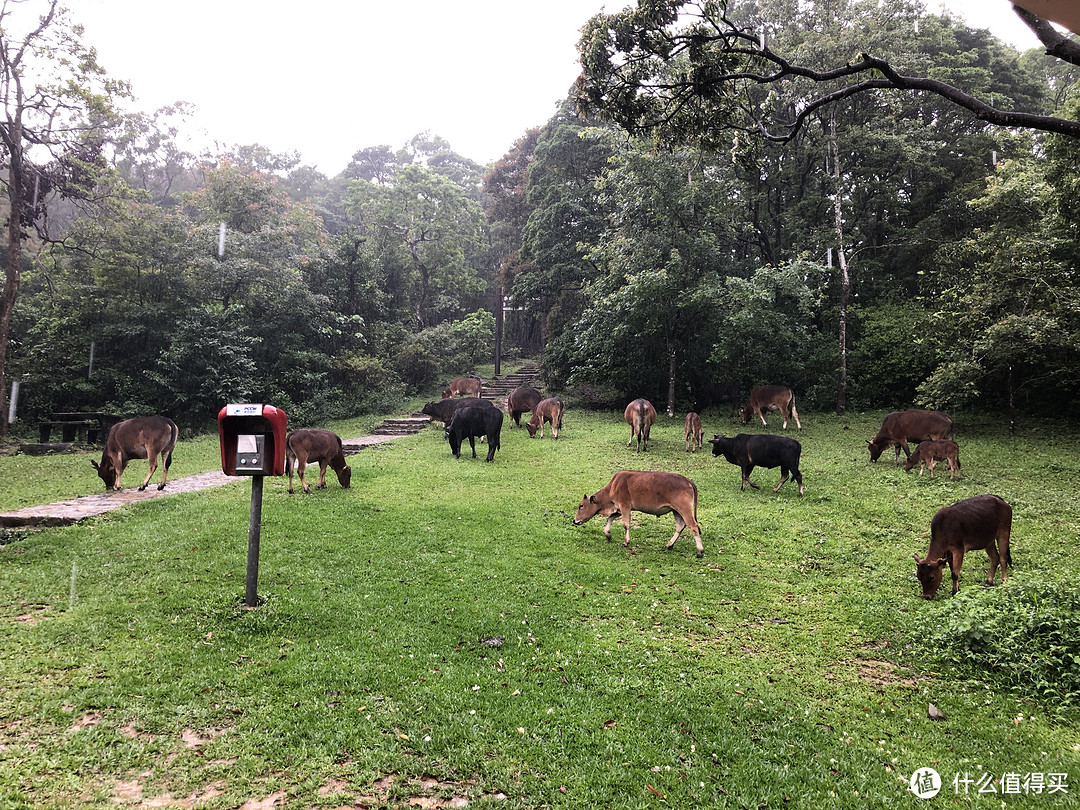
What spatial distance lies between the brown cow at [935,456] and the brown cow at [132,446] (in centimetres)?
1560

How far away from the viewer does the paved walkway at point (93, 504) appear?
7.60m

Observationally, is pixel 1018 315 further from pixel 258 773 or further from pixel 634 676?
pixel 258 773

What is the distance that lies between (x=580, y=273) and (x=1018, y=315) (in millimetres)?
17699

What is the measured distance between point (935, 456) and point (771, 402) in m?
6.61

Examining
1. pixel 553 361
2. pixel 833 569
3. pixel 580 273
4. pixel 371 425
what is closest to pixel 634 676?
pixel 833 569

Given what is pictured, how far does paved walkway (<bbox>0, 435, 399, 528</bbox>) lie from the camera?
7.60m

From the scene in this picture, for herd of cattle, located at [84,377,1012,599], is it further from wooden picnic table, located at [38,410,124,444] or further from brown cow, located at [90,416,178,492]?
wooden picnic table, located at [38,410,124,444]

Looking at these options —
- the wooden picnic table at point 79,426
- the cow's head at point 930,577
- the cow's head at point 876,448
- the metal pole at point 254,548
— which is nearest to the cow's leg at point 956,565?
the cow's head at point 930,577

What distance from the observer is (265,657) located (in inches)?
176

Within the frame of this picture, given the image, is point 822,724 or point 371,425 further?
point 371,425

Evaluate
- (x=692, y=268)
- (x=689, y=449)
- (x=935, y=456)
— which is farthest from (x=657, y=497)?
(x=692, y=268)

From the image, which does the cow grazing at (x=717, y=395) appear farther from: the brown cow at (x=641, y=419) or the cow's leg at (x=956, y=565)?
the cow's leg at (x=956, y=565)

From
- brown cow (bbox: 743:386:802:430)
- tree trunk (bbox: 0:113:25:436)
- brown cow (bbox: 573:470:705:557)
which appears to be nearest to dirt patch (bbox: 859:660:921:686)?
brown cow (bbox: 573:470:705:557)

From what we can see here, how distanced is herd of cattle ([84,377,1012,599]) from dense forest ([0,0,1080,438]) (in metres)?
2.57
